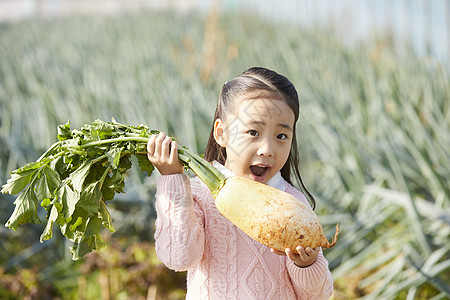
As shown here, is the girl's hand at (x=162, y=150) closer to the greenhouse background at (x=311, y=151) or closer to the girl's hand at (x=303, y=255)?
the girl's hand at (x=303, y=255)

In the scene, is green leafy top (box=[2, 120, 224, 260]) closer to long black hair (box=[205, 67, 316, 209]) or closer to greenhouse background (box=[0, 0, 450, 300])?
long black hair (box=[205, 67, 316, 209])

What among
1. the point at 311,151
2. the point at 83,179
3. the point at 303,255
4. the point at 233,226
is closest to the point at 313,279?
the point at 303,255

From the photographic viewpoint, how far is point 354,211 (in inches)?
111

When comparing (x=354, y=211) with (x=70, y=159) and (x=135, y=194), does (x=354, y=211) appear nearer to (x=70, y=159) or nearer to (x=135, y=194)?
(x=135, y=194)

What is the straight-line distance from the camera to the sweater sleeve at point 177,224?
3.40ft

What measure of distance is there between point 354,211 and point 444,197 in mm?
532

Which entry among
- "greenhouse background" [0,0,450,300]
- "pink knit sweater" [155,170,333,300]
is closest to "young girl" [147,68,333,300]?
"pink knit sweater" [155,170,333,300]

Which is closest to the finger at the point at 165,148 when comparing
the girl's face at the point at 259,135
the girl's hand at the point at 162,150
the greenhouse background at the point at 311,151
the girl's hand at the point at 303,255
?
the girl's hand at the point at 162,150

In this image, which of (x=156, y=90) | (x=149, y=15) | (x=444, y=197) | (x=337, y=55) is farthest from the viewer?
(x=149, y=15)

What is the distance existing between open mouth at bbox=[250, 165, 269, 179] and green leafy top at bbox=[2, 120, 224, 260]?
7 centimetres

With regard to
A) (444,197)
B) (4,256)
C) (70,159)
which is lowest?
(4,256)

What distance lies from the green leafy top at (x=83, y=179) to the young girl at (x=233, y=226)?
0.19 ft

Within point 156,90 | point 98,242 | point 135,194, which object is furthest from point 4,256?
point 98,242

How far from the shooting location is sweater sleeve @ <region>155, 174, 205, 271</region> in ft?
3.40
